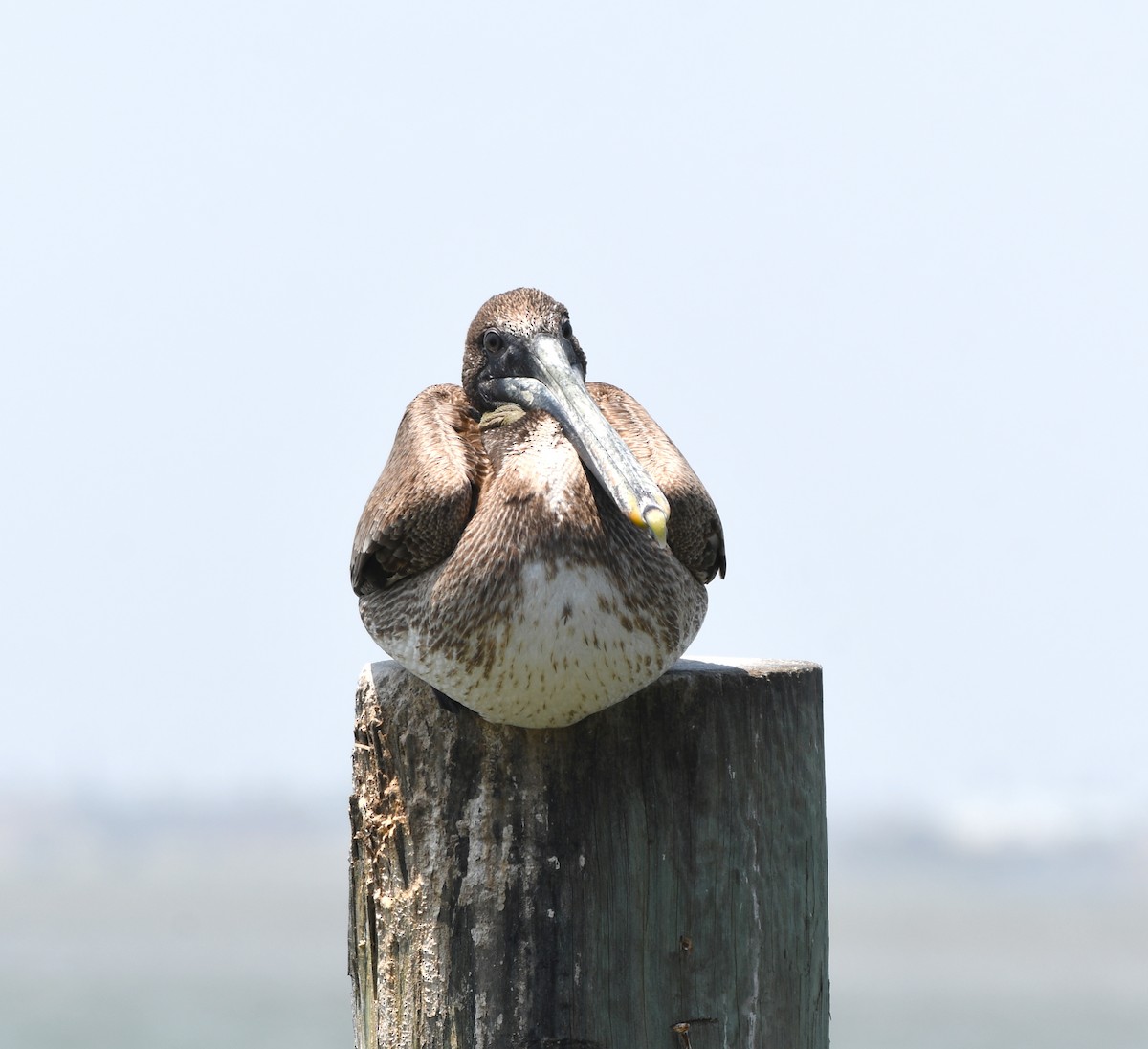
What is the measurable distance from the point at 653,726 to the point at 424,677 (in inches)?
25.1

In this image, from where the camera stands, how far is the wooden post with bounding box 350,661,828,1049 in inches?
157

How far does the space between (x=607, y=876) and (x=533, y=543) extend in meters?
0.92

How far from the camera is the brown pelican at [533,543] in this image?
3.83 m

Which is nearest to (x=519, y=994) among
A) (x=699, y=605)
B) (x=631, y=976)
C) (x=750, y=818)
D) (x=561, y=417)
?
(x=631, y=976)

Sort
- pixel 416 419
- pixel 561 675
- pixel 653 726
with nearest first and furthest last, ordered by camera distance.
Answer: pixel 561 675, pixel 653 726, pixel 416 419

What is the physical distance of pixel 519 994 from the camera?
13.1 ft

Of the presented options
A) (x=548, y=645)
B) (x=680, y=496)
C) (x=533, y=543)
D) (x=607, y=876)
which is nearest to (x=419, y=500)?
(x=533, y=543)

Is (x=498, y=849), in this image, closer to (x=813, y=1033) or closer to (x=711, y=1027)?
(x=711, y=1027)

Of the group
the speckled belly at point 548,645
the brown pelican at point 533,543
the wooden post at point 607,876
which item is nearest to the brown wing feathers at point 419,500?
the brown pelican at point 533,543

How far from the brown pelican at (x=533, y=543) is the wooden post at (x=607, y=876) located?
20cm

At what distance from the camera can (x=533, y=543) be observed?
12.7 ft

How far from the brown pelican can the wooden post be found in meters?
0.20

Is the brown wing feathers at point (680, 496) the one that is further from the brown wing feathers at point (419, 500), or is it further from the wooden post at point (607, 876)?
the brown wing feathers at point (419, 500)

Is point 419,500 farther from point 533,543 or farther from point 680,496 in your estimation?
point 680,496
